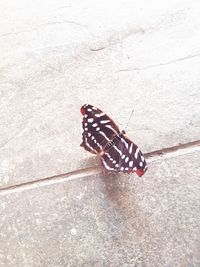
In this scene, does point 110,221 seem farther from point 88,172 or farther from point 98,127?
point 98,127

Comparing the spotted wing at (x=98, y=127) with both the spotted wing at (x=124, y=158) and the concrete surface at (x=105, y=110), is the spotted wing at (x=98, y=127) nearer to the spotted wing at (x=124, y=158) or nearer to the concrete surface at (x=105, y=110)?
the spotted wing at (x=124, y=158)

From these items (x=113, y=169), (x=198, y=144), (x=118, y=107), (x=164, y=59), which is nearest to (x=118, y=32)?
(x=164, y=59)

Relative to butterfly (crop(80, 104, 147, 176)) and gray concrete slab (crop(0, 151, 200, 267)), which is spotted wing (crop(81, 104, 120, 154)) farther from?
gray concrete slab (crop(0, 151, 200, 267))

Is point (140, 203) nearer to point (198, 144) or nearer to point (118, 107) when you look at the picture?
point (198, 144)

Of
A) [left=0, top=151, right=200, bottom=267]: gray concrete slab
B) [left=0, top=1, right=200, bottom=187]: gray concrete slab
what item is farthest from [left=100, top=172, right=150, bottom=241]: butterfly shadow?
[left=0, top=1, right=200, bottom=187]: gray concrete slab

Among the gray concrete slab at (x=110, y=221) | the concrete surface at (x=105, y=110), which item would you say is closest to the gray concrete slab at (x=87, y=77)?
the concrete surface at (x=105, y=110)

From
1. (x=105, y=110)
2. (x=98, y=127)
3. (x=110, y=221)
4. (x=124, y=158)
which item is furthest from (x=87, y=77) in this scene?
(x=110, y=221)
